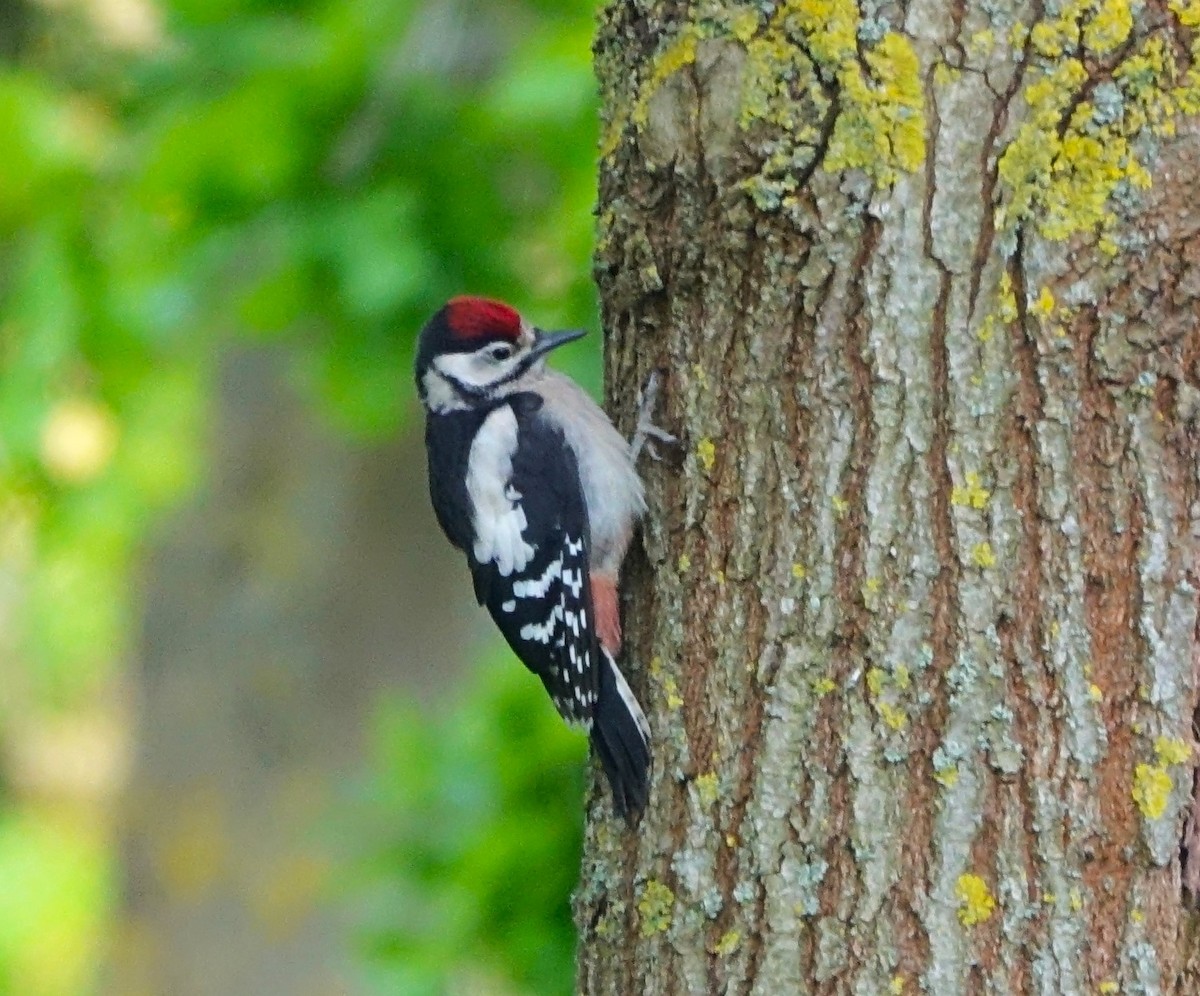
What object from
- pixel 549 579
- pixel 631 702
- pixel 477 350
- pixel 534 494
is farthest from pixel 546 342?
pixel 631 702

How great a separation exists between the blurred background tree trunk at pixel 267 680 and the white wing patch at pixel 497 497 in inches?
90.1

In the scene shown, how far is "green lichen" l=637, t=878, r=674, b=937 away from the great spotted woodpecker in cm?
23

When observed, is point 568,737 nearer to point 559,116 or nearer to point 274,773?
point 559,116

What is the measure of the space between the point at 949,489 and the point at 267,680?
12.9 feet

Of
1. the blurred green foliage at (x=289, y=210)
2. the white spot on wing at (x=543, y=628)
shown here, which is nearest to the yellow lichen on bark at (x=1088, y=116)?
the white spot on wing at (x=543, y=628)

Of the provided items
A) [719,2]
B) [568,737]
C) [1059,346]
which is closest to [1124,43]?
[1059,346]

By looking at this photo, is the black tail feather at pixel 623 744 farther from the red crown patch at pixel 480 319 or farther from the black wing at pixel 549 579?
the red crown patch at pixel 480 319

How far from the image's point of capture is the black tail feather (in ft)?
7.84

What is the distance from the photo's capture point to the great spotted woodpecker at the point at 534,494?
2762 mm

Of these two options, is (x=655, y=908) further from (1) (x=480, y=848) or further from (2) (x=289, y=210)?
(2) (x=289, y=210)

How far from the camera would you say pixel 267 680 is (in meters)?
5.65

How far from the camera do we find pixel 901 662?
83.4 inches

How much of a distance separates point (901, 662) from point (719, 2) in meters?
0.91

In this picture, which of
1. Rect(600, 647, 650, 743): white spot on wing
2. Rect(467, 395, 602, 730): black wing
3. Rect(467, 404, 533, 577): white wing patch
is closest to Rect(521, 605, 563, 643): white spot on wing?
Rect(467, 395, 602, 730): black wing
